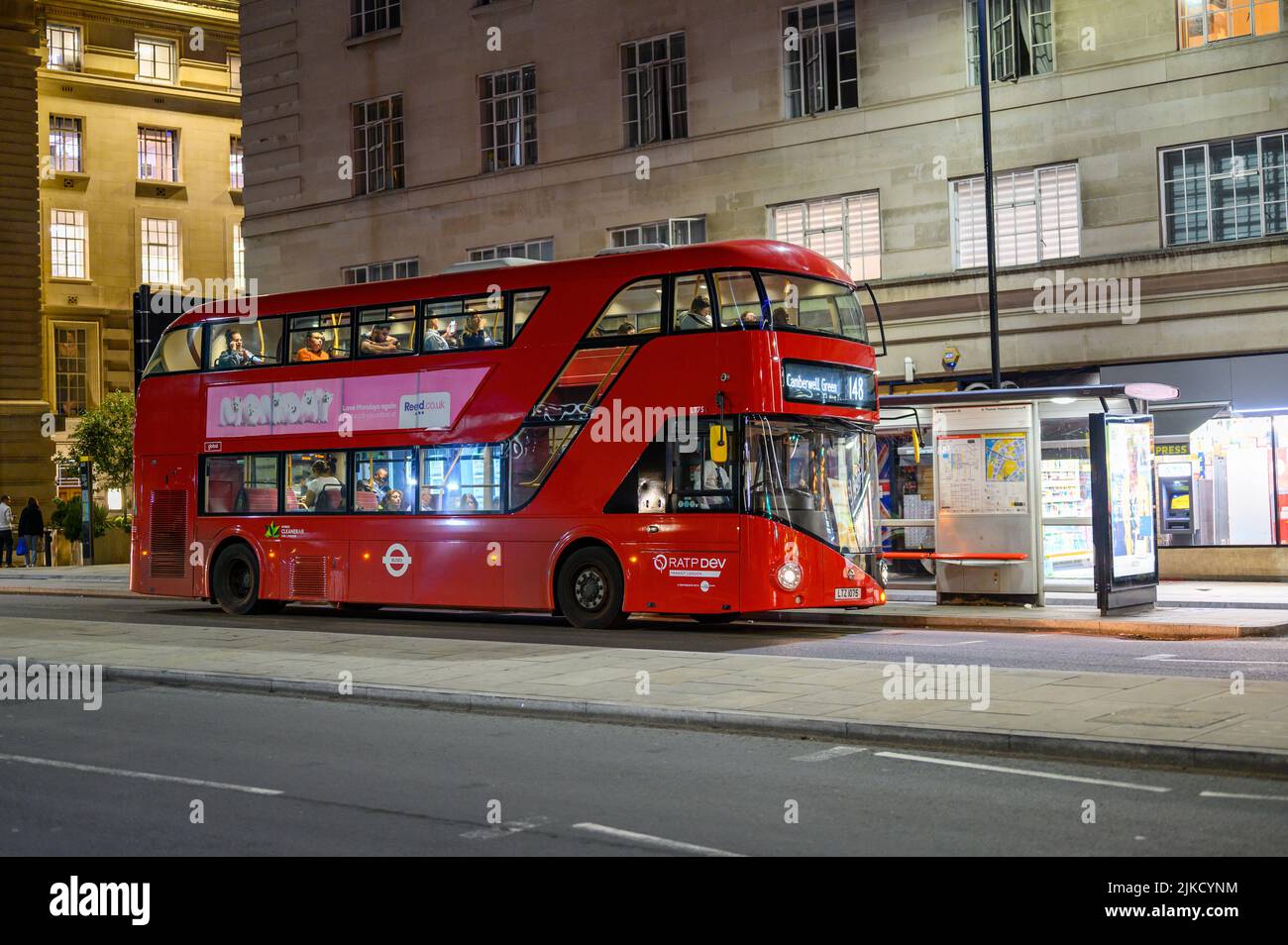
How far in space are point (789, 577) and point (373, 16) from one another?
81.9 ft

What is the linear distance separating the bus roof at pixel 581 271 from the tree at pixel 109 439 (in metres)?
33.6

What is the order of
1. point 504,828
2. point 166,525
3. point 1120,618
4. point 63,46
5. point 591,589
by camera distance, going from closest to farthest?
point 504,828
point 1120,618
point 591,589
point 166,525
point 63,46

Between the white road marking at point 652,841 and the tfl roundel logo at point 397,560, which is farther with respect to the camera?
the tfl roundel logo at point 397,560

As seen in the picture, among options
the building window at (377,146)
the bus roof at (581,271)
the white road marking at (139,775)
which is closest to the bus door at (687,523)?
the bus roof at (581,271)

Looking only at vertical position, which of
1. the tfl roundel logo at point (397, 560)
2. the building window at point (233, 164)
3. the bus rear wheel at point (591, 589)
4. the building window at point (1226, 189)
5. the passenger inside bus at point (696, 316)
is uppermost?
the building window at point (233, 164)

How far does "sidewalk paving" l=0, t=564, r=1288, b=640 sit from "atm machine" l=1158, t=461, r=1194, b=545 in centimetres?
108

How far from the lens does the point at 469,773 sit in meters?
8.91

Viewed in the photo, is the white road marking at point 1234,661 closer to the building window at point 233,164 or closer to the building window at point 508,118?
the building window at point 508,118

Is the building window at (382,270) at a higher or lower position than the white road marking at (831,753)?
higher

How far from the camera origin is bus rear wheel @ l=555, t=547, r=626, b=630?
1814cm

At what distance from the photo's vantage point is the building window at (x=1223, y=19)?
24.4m

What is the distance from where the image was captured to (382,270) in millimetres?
35875

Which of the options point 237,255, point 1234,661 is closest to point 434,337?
point 1234,661

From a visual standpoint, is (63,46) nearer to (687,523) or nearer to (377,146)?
(377,146)
